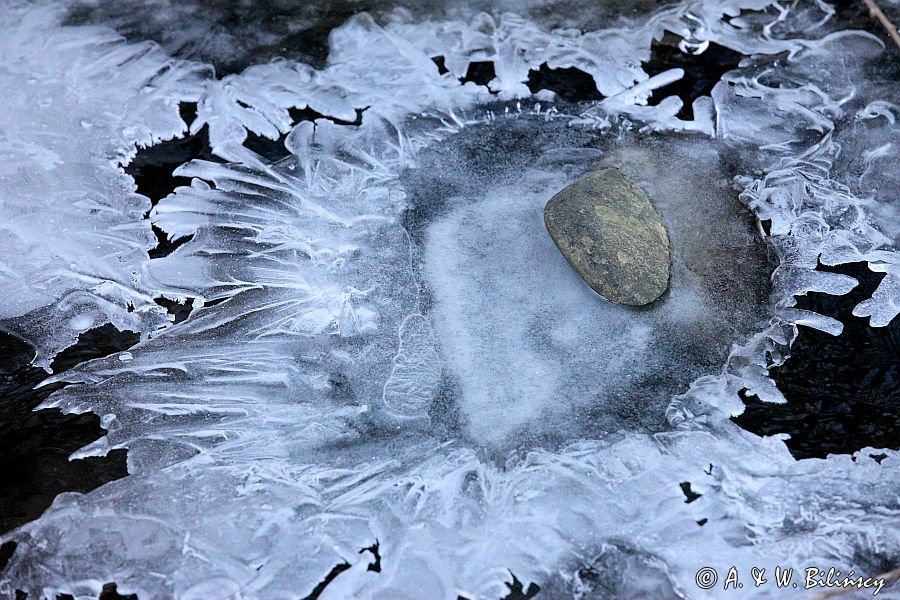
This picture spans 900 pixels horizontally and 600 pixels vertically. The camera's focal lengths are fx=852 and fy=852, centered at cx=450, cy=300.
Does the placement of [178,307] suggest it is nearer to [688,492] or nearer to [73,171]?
[73,171]

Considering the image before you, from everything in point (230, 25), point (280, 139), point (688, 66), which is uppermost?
point (230, 25)

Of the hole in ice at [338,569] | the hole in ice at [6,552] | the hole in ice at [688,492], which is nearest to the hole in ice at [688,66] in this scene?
the hole in ice at [688,492]

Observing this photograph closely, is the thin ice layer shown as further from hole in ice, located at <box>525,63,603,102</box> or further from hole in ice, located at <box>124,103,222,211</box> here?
hole in ice, located at <box>525,63,603,102</box>

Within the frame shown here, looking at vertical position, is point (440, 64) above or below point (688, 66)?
above

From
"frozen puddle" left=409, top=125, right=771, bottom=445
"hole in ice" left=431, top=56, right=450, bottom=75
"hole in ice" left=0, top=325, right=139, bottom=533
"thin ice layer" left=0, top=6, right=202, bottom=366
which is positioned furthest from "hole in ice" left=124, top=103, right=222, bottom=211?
"hole in ice" left=431, top=56, right=450, bottom=75

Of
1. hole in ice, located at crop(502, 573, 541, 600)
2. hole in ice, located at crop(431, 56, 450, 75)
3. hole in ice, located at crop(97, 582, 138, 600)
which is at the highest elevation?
hole in ice, located at crop(431, 56, 450, 75)

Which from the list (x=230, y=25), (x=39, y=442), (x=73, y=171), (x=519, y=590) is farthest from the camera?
(x=230, y=25)

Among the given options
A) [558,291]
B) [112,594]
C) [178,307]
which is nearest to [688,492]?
[558,291]

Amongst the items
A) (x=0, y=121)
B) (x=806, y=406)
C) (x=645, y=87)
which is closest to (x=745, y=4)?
(x=645, y=87)
